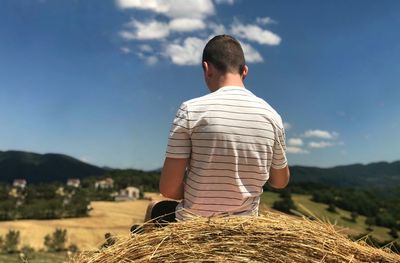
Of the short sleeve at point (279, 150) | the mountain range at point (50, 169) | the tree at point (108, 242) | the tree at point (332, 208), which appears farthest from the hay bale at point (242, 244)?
the mountain range at point (50, 169)

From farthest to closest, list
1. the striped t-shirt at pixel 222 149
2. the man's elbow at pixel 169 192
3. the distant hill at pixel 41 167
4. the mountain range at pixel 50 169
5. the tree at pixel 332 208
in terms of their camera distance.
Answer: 1. the mountain range at pixel 50 169
2. the distant hill at pixel 41 167
3. the tree at pixel 332 208
4. the man's elbow at pixel 169 192
5. the striped t-shirt at pixel 222 149

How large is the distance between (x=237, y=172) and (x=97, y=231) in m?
43.6

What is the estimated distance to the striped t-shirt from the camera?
3.04m

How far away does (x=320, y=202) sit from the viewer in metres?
66.9

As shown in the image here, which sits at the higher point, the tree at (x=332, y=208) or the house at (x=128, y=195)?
the house at (x=128, y=195)

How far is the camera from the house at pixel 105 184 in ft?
279

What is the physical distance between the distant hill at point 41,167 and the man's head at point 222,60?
131290 millimetres

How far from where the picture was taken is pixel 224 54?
3.17m

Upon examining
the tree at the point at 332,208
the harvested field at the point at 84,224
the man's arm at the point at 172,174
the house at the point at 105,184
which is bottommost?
the harvested field at the point at 84,224

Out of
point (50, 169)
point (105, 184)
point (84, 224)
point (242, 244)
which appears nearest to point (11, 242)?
point (84, 224)

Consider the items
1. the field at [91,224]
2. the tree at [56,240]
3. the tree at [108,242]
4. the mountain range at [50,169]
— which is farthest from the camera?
the mountain range at [50,169]

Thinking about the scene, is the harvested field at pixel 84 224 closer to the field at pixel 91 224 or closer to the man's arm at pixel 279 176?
the field at pixel 91 224

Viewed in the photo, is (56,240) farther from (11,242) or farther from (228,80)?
(228,80)

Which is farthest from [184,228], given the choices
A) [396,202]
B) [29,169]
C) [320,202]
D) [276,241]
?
[29,169]
